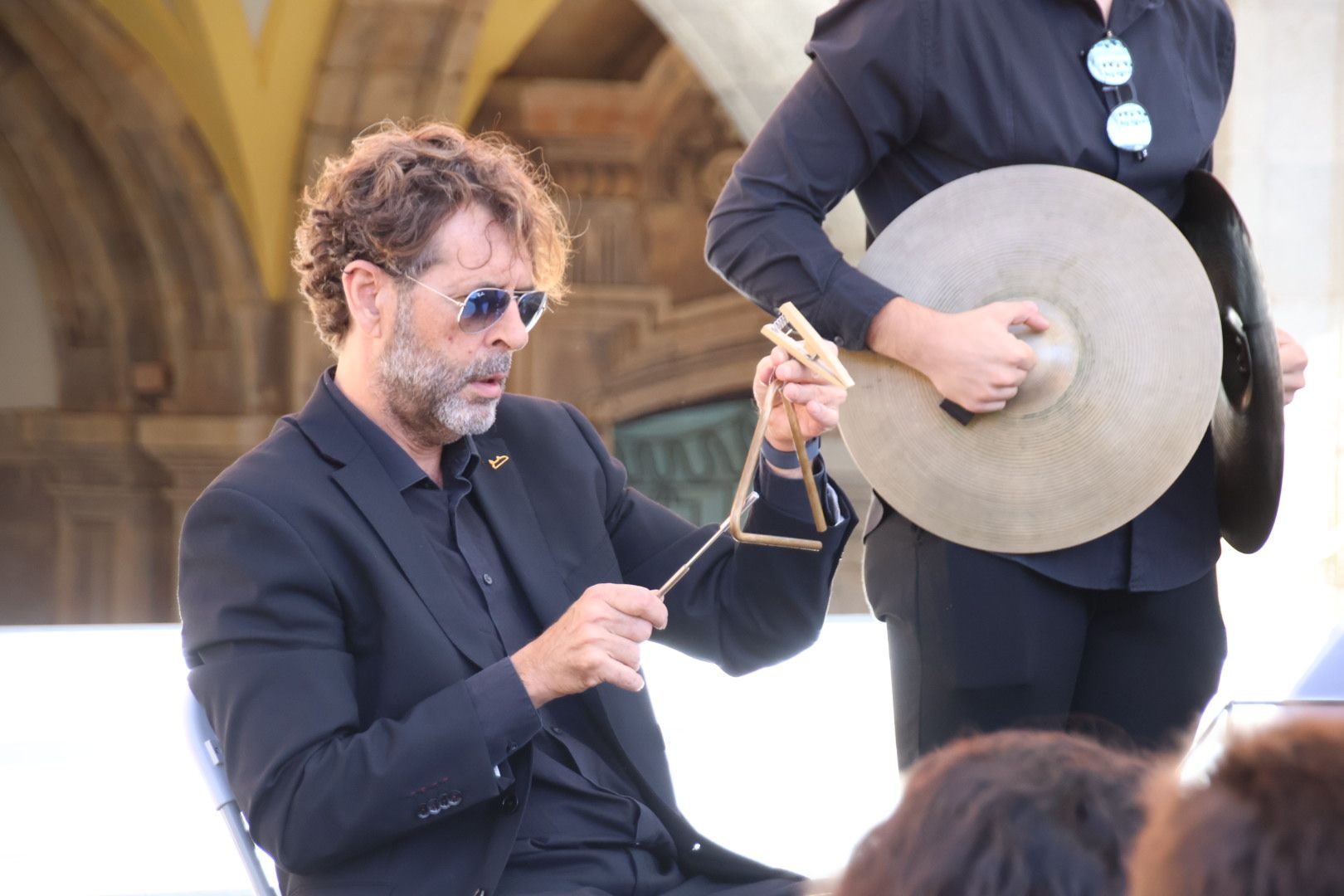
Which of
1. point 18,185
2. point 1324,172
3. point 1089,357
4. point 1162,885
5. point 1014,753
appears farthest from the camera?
point 18,185

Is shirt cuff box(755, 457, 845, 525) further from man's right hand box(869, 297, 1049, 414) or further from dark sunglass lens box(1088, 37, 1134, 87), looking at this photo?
dark sunglass lens box(1088, 37, 1134, 87)

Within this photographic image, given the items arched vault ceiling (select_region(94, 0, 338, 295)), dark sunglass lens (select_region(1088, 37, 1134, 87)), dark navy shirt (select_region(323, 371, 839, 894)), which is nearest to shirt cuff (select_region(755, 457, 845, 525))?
dark navy shirt (select_region(323, 371, 839, 894))

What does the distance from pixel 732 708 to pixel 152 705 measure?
1596 mm

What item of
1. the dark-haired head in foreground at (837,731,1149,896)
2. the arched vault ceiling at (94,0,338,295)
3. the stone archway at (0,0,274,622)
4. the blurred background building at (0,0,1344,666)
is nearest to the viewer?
the dark-haired head in foreground at (837,731,1149,896)

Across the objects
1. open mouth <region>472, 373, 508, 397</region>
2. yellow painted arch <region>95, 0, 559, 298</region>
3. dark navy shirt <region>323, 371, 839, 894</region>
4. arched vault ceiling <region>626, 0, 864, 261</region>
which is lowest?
dark navy shirt <region>323, 371, 839, 894</region>

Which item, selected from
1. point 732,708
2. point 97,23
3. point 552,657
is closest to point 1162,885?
point 552,657

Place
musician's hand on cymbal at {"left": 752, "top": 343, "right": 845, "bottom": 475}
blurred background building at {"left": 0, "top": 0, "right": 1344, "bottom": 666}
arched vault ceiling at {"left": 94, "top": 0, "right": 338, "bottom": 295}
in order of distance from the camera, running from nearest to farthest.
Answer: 1. musician's hand on cymbal at {"left": 752, "top": 343, "right": 845, "bottom": 475}
2. arched vault ceiling at {"left": 94, "top": 0, "right": 338, "bottom": 295}
3. blurred background building at {"left": 0, "top": 0, "right": 1344, "bottom": 666}

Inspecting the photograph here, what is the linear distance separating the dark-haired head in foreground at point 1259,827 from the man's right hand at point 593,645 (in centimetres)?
103

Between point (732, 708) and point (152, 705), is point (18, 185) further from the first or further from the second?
point (732, 708)

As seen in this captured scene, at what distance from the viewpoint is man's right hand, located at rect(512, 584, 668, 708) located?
1.78 meters

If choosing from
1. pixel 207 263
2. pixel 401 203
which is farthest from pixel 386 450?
pixel 207 263

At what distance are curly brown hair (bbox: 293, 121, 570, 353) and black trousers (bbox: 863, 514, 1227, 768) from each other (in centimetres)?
67

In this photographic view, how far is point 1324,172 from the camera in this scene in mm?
4781

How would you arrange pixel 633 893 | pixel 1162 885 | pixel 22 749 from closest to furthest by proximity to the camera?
pixel 1162 885
pixel 633 893
pixel 22 749
